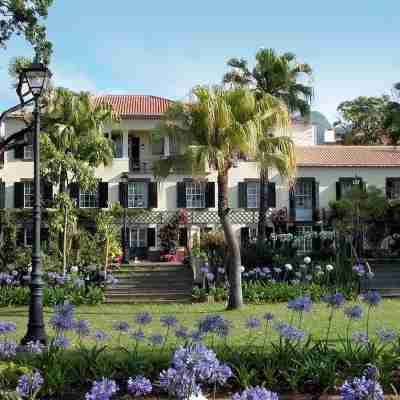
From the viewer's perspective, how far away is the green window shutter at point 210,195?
2942 centimetres

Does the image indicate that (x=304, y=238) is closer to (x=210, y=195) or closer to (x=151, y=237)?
(x=210, y=195)

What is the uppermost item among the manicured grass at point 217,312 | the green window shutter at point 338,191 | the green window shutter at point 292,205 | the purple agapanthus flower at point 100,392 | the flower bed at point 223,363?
the green window shutter at point 338,191

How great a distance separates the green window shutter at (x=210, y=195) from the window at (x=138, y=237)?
324cm

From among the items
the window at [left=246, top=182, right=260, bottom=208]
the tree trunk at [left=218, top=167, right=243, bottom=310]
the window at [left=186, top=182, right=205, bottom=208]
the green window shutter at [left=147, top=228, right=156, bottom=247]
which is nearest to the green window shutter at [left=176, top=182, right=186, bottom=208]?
the window at [left=186, top=182, right=205, bottom=208]

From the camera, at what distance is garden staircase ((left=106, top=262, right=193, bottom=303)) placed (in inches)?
743

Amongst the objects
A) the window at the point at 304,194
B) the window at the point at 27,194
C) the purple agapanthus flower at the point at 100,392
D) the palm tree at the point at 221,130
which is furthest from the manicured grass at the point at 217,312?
the window at the point at 304,194

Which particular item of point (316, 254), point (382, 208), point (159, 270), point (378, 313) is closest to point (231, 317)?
point (378, 313)

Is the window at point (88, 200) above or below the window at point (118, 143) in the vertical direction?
below

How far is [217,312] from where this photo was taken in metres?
15.7

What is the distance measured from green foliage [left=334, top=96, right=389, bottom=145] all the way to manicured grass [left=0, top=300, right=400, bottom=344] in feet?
90.4

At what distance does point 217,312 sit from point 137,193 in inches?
592

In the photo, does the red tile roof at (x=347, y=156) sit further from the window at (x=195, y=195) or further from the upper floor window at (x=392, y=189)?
the window at (x=195, y=195)

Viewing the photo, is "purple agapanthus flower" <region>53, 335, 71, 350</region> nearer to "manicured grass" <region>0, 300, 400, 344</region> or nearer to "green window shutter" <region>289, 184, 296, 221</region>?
"manicured grass" <region>0, 300, 400, 344</region>

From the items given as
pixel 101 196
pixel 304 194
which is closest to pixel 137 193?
pixel 101 196
